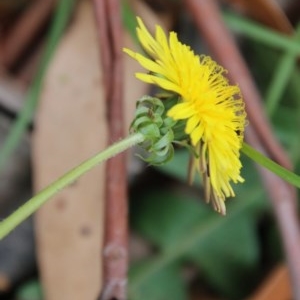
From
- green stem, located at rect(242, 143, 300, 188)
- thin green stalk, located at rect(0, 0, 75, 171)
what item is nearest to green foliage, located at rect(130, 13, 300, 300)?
thin green stalk, located at rect(0, 0, 75, 171)

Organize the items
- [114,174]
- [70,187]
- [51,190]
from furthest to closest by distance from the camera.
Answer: [70,187] < [114,174] < [51,190]

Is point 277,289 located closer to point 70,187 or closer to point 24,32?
point 70,187

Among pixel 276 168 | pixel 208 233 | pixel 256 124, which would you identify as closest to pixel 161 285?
pixel 208 233

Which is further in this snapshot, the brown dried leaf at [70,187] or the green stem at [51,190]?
the brown dried leaf at [70,187]

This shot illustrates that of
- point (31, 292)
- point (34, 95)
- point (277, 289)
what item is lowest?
point (277, 289)

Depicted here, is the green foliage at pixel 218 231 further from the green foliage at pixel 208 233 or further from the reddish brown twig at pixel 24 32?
the reddish brown twig at pixel 24 32

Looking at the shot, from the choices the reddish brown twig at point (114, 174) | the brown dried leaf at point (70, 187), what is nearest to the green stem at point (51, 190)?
the reddish brown twig at point (114, 174)
